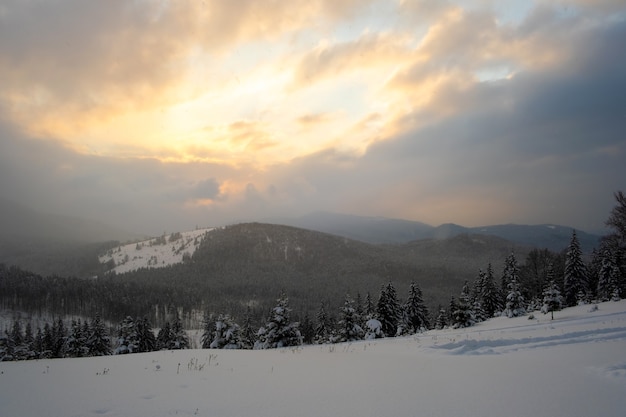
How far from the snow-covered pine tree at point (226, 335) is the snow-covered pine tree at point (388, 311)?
1670cm

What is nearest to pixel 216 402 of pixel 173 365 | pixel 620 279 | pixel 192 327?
pixel 173 365

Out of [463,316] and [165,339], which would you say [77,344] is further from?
[463,316]

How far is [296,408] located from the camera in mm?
6273

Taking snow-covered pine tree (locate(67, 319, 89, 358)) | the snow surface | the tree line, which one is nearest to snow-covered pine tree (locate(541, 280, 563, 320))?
the tree line

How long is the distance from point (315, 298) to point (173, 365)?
182m

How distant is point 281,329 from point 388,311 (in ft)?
55.4

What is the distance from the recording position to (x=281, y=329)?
94.7 feet

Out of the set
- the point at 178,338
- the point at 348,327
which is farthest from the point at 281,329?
the point at 178,338

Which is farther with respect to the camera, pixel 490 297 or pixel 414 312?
pixel 490 297

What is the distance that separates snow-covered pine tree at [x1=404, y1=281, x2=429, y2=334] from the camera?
4516cm

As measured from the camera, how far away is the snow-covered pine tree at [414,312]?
4516 centimetres

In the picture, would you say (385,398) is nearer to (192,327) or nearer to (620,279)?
(620,279)

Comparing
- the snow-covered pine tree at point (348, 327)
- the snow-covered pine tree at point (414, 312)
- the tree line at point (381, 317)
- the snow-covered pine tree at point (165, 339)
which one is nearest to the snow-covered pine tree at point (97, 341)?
the tree line at point (381, 317)

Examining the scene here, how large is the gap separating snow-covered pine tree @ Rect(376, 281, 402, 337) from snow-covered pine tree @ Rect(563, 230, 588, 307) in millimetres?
27215
